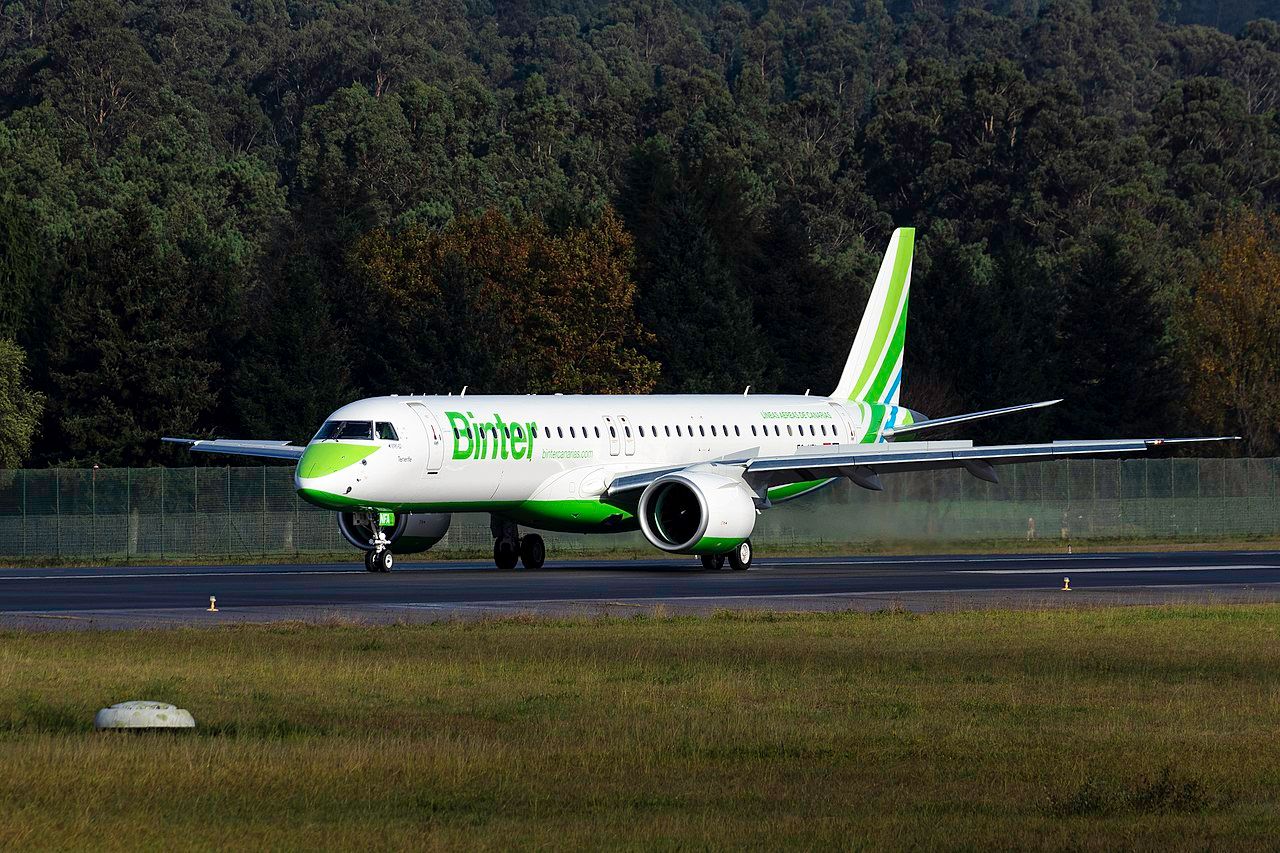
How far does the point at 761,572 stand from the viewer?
48.2 meters

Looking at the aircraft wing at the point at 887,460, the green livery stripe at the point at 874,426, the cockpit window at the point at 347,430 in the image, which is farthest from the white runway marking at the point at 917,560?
the cockpit window at the point at 347,430

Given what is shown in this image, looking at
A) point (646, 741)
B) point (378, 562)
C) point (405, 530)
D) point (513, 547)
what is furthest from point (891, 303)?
point (646, 741)

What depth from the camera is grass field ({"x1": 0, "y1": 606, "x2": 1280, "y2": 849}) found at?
45.2 ft

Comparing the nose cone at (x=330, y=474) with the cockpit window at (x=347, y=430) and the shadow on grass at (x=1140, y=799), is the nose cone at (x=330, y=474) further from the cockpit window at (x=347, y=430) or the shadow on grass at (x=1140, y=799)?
the shadow on grass at (x=1140, y=799)

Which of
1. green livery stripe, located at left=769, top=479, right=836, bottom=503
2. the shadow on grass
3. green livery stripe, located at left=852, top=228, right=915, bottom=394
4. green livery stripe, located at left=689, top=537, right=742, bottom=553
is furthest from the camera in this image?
green livery stripe, located at left=852, top=228, right=915, bottom=394

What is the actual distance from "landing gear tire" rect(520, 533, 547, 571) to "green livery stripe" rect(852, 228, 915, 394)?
13.7 meters

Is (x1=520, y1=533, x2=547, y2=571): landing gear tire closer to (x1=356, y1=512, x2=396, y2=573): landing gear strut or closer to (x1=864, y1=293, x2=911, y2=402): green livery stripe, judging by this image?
(x1=356, y1=512, x2=396, y2=573): landing gear strut

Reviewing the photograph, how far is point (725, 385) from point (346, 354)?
56.8ft

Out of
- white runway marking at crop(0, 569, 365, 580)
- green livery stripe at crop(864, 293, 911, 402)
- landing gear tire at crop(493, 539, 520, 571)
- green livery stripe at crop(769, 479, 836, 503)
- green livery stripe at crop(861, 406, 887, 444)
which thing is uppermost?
green livery stripe at crop(864, 293, 911, 402)

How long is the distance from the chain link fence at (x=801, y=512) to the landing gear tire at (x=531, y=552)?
36.0ft

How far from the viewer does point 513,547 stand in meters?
50.7

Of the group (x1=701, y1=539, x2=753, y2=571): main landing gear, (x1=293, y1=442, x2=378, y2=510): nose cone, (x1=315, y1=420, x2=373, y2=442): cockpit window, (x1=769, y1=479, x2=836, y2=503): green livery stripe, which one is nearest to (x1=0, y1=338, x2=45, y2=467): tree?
(x1=769, y1=479, x2=836, y2=503): green livery stripe

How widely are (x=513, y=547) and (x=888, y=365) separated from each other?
52.0 ft

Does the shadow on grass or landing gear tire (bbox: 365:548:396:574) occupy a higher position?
landing gear tire (bbox: 365:548:396:574)
